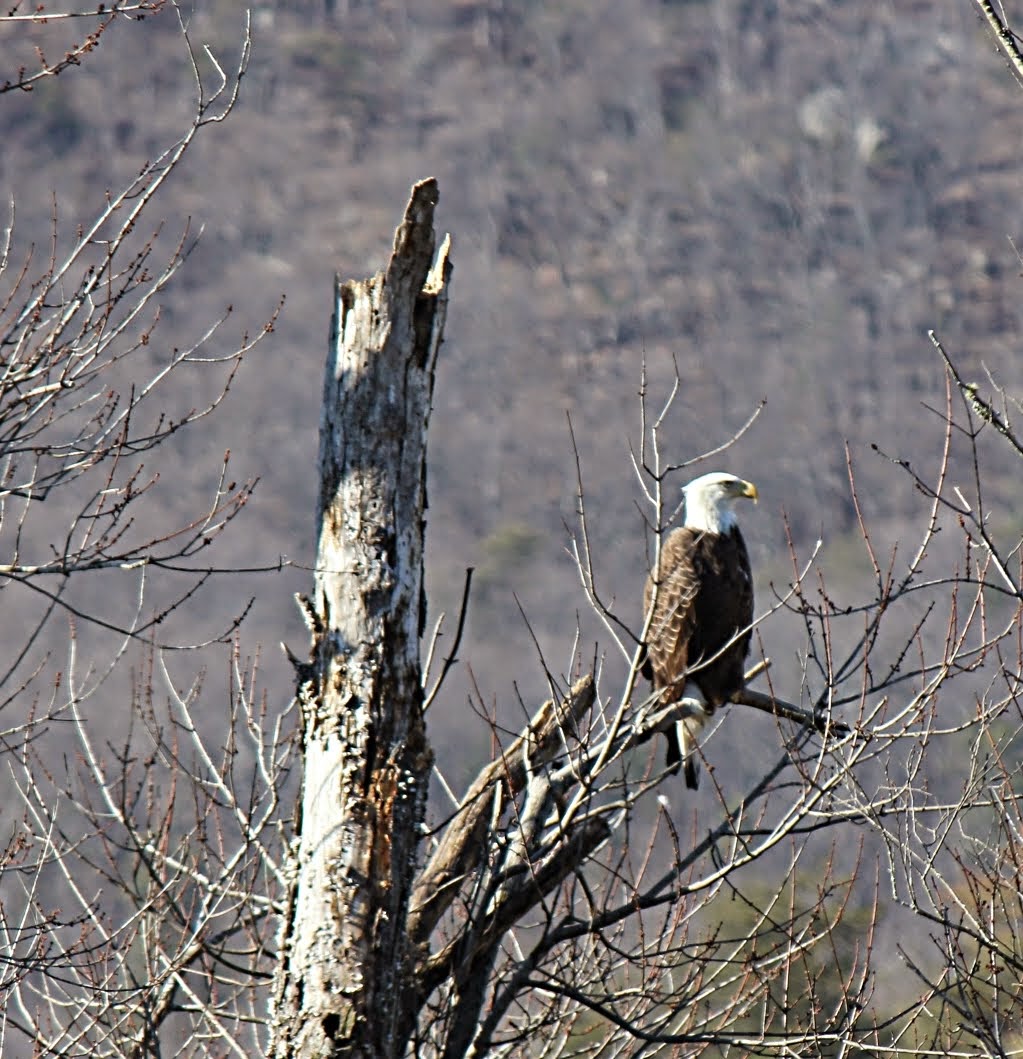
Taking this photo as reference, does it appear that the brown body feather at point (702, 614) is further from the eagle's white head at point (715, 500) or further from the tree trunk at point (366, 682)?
the tree trunk at point (366, 682)

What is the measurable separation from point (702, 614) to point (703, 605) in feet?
0.14

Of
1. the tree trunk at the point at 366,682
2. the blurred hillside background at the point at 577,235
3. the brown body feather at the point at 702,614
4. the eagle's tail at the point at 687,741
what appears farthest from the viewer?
the blurred hillside background at the point at 577,235

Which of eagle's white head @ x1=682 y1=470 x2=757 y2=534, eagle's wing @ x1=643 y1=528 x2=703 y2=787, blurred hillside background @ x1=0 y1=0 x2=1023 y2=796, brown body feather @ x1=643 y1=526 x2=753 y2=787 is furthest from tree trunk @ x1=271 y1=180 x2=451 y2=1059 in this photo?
blurred hillside background @ x1=0 y1=0 x2=1023 y2=796

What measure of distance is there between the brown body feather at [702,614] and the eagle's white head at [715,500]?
9 centimetres

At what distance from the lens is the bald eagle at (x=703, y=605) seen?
24.4ft

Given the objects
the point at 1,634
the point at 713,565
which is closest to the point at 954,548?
the point at 1,634

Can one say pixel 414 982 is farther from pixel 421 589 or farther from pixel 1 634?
pixel 1 634

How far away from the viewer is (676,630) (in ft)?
25.6

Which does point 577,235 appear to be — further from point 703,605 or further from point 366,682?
point 366,682

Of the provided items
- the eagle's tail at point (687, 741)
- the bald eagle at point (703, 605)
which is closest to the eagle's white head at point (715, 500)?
the bald eagle at point (703, 605)

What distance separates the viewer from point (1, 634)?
55.1 metres

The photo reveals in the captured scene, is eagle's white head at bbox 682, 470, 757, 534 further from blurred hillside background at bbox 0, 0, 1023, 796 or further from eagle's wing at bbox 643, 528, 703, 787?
blurred hillside background at bbox 0, 0, 1023, 796

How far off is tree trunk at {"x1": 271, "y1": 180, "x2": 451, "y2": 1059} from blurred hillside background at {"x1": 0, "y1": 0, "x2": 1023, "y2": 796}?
46.1 m

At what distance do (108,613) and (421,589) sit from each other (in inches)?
1969
